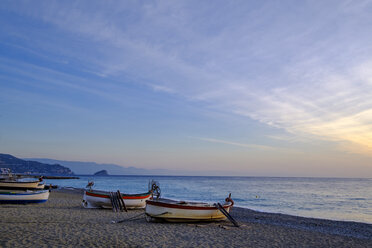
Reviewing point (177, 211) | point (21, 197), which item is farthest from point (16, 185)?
point (177, 211)

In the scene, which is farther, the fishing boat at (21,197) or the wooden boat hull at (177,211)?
the fishing boat at (21,197)

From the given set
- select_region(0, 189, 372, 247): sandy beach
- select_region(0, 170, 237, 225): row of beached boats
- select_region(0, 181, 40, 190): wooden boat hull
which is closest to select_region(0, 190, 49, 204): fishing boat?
select_region(0, 170, 237, 225): row of beached boats

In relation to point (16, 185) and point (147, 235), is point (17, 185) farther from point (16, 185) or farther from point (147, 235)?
point (147, 235)

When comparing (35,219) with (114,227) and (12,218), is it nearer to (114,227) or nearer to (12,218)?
(12,218)

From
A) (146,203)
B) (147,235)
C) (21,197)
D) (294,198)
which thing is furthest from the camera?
(294,198)

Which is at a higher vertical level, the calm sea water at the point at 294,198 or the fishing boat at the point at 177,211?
the fishing boat at the point at 177,211

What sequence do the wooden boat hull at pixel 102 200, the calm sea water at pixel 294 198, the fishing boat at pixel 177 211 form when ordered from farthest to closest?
the calm sea water at pixel 294 198
the wooden boat hull at pixel 102 200
the fishing boat at pixel 177 211

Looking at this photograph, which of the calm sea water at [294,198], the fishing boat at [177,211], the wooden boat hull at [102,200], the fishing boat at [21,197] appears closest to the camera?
the fishing boat at [177,211]

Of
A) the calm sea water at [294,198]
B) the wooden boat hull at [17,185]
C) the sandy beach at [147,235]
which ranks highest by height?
the wooden boat hull at [17,185]

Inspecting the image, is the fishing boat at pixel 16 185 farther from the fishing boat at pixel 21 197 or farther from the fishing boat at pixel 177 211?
the fishing boat at pixel 177 211

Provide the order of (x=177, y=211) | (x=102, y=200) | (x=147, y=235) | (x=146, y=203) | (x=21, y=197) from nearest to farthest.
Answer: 1. (x=147, y=235)
2. (x=177, y=211)
3. (x=146, y=203)
4. (x=102, y=200)
5. (x=21, y=197)

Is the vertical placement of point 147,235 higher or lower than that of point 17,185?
lower

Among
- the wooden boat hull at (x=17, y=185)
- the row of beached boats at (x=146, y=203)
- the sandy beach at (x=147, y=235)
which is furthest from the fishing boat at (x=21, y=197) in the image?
the wooden boat hull at (x=17, y=185)

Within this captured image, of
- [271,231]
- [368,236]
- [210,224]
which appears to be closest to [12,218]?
[210,224]
